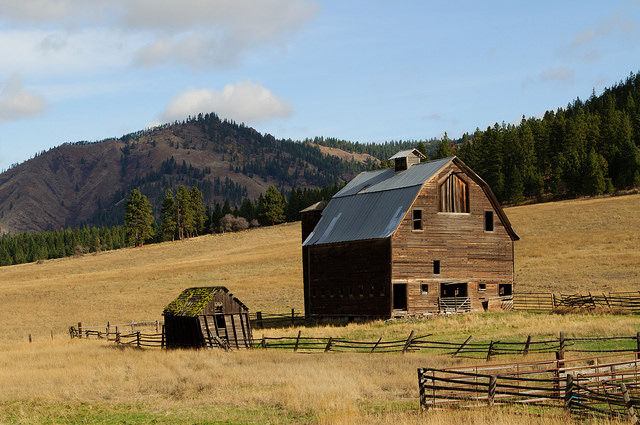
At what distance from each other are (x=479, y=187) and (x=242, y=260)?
46.0 m

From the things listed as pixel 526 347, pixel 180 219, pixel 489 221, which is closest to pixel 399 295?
pixel 489 221

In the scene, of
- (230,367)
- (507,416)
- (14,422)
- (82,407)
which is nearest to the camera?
(507,416)

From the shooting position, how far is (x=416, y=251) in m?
44.4

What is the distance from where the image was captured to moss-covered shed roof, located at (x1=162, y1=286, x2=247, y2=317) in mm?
36281

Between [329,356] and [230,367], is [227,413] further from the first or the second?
[329,356]

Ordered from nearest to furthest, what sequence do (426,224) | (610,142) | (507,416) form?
(507,416)
(426,224)
(610,142)

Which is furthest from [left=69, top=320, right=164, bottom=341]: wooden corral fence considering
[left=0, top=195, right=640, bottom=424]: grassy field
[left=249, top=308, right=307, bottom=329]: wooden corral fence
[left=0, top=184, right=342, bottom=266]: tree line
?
[left=0, top=184, right=342, bottom=266]: tree line

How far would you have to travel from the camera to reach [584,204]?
305ft

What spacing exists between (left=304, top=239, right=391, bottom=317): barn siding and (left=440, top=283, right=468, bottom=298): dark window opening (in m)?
4.38

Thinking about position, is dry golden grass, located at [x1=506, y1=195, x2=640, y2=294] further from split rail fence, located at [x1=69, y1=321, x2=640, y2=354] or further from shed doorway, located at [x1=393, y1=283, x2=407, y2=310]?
split rail fence, located at [x1=69, y1=321, x2=640, y2=354]

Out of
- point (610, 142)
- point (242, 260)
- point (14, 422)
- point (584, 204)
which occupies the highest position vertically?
point (610, 142)

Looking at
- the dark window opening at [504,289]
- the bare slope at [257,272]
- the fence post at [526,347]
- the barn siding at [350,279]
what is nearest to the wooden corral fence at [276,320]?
the barn siding at [350,279]

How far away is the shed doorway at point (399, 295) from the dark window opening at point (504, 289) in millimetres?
6823

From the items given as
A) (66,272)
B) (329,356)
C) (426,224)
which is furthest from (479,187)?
(66,272)
